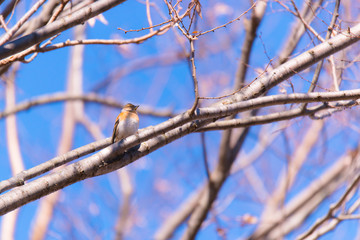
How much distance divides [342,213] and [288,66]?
5.15 ft

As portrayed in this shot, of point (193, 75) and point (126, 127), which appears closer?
point (193, 75)

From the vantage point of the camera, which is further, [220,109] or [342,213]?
[342,213]

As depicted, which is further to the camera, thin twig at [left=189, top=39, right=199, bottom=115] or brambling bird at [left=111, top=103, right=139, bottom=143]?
brambling bird at [left=111, top=103, right=139, bottom=143]

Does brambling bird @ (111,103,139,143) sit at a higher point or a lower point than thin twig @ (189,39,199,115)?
higher

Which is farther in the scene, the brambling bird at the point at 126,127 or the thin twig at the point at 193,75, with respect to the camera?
the brambling bird at the point at 126,127

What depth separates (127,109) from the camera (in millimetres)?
4242

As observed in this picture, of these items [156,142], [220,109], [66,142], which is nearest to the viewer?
[220,109]

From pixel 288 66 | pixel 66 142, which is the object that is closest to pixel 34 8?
pixel 288 66

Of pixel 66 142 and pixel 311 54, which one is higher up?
pixel 66 142

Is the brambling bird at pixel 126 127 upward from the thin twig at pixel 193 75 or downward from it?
upward

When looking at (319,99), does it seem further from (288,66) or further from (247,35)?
(247,35)

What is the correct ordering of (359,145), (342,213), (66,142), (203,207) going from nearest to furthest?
(342,213) < (203,207) < (359,145) < (66,142)

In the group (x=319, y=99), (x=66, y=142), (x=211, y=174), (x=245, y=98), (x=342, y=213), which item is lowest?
(x=342, y=213)

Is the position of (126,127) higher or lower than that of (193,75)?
higher
